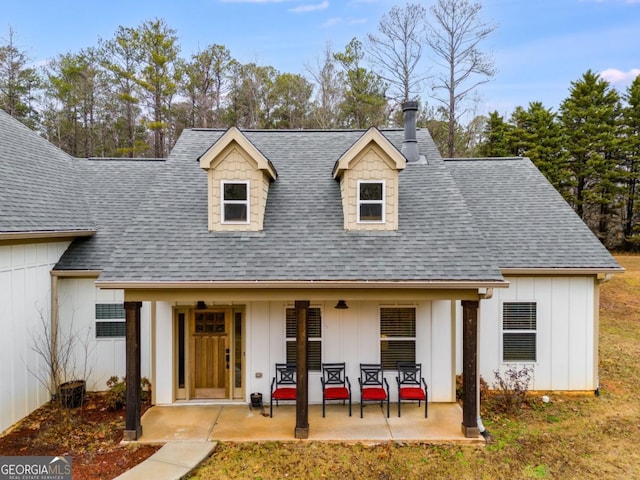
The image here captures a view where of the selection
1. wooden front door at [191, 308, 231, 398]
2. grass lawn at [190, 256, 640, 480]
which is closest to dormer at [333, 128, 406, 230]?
wooden front door at [191, 308, 231, 398]

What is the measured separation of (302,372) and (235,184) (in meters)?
4.38

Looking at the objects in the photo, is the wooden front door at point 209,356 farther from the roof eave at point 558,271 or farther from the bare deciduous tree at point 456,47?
the bare deciduous tree at point 456,47

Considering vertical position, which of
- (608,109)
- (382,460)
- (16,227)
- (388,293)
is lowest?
(382,460)

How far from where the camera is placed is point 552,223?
33.3ft

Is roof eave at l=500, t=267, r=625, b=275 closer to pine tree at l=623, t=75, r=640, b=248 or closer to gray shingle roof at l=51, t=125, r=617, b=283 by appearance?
gray shingle roof at l=51, t=125, r=617, b=283

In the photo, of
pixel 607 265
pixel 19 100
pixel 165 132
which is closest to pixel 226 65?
pixel 165 132

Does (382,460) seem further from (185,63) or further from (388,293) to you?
(185,63)

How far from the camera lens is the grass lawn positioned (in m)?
5.97

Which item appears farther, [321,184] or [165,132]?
[165,132]

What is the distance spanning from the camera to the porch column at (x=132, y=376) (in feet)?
22.3

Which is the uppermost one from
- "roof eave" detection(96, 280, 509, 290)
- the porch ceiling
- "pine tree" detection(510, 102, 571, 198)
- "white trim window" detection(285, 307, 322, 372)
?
"pine tree" detection(510, 102, 571, 198)

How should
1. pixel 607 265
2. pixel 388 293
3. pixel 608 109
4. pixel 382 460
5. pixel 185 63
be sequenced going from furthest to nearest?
pixel 608 109 < pixel 185 63 < pixel 607 265 < pixel 388 293 < pixel 382 460

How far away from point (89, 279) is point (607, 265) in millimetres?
12581

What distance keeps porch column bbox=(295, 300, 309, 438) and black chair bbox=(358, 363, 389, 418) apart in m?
1.51
